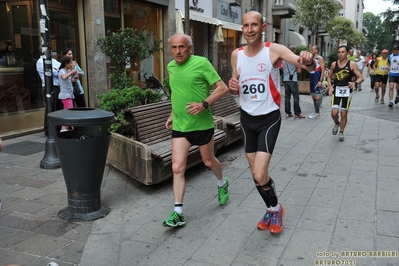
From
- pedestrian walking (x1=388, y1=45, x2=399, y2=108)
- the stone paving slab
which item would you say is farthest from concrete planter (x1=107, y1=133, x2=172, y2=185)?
pedestrian walking (x1=388, y1=45, x2=399, y2=108)

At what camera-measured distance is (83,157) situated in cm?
408

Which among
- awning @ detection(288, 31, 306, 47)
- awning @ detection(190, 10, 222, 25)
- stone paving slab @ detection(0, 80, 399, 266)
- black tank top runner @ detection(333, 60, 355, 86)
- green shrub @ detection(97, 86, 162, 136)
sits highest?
awning @ detection(288, 31, 306, 47)

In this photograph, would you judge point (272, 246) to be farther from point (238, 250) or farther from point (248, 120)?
point (248, 120)

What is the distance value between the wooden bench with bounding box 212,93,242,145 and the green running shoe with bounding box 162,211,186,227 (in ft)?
10.6

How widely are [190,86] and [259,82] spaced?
719mm

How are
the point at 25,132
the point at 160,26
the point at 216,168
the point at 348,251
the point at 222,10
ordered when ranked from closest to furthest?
the point at 348,251, the point at 216,168, the point at 25,132, the point at 160,26, the point at 222,10

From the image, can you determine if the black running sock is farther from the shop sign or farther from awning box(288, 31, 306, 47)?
awning box(288, 31, 306, 47)

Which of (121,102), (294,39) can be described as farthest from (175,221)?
(294,39)

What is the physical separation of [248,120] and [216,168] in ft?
2.90

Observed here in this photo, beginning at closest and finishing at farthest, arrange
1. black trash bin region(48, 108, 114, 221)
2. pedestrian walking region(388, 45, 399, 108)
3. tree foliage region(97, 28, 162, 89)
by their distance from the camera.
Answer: black trash bin region(48, 108, 114, 221) < tree foliage region(97, 28, 162, 89) < pedestrian walking region(388, 45, 399, 108)

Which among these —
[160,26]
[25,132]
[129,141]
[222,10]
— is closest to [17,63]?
[25,132]

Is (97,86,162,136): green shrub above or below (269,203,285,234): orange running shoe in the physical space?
above

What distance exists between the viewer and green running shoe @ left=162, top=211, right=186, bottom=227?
12.7 ft

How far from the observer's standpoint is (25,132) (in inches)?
338
